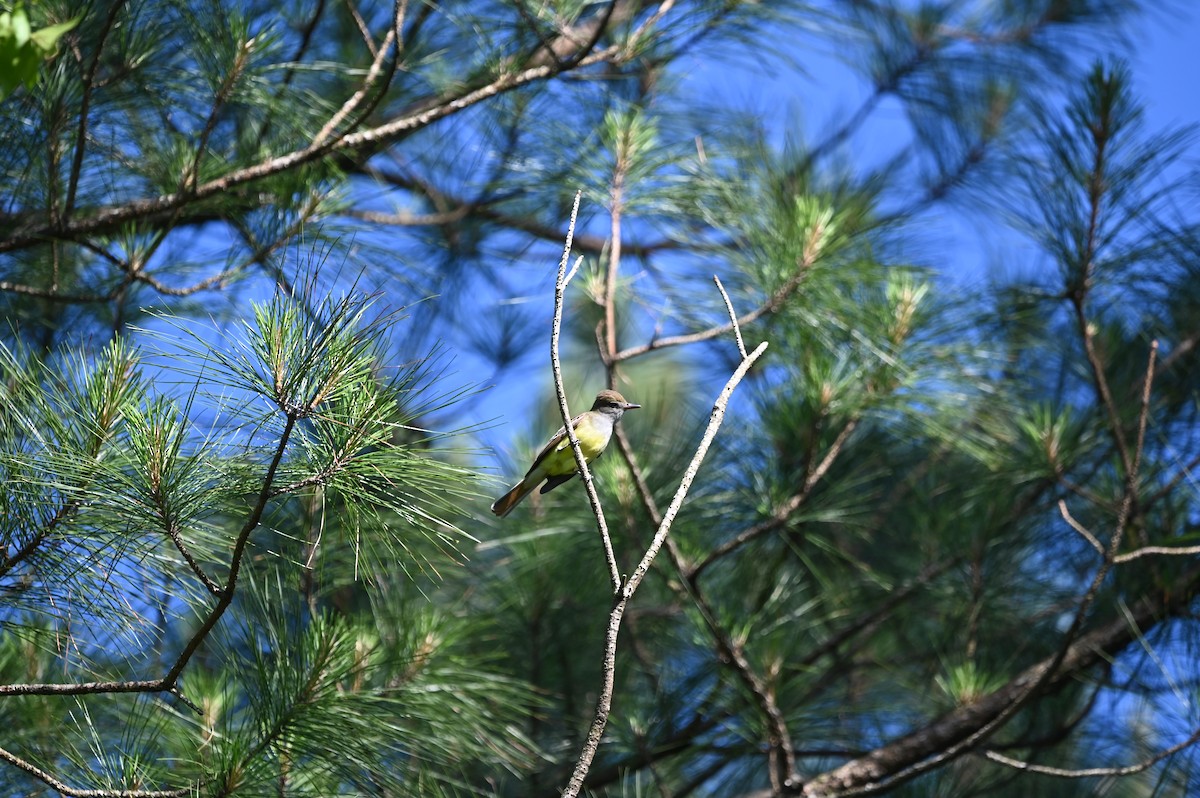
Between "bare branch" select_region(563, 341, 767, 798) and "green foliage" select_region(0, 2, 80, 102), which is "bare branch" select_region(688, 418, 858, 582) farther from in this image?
"green foliage" select_region(0, 2, 80, 102)

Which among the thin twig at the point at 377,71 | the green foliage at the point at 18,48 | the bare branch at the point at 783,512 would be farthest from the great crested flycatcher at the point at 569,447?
the green foliage at the point at 18,48

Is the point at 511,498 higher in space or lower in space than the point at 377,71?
lower

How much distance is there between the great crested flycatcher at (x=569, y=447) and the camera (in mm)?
2311

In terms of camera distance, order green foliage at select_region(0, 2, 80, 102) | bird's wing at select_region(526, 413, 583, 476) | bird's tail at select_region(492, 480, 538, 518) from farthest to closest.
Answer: bird's tail at select_region(492, 480, 538, 518) < bird's wing at select_region(526, 413, 583, 476) < green foliage at select_region(0, 2, 80, 102)

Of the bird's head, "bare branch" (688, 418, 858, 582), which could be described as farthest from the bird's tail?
"bare branch" (688, 418, 858, 582)

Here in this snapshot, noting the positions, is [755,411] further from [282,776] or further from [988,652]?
[282,776]

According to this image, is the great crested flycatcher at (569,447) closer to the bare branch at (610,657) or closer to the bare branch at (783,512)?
the bare branch at (783,512)

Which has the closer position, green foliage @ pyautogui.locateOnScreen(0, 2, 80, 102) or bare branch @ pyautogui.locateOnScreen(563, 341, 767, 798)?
green foliage @ pyautogui.locateOnScreen(0, 2, 80, 102)

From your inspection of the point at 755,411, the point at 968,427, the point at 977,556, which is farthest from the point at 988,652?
the point at 755,411

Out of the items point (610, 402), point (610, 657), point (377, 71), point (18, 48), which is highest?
point (377, 71)

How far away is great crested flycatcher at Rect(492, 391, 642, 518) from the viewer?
7.58ft

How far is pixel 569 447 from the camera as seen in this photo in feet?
7.81

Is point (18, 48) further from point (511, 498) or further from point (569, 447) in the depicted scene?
point (511, 498)

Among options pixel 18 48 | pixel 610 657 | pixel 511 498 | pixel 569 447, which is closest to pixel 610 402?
pixel 569 447
